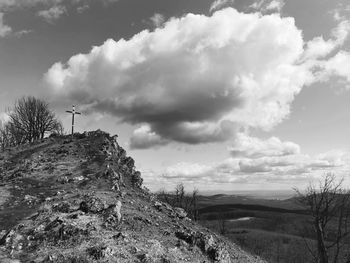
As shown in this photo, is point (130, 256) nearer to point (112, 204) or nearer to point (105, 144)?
point (112, 204)

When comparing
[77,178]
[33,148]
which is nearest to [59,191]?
[77,178]

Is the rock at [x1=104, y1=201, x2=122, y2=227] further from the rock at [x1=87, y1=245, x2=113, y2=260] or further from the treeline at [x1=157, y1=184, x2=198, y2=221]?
the treeline at [x1=157, y1=184, x2=198, y2=221]

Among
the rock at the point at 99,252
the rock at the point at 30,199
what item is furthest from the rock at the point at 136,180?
the rock at the point at 99,252

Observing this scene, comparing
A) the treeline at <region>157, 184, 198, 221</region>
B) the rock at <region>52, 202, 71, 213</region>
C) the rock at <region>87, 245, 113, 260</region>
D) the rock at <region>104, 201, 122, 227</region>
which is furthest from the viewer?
the treeline at <region>157, 184, 198, 221</region>

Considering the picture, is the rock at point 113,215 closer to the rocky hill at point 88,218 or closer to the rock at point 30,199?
the rocky hill at point 88,218

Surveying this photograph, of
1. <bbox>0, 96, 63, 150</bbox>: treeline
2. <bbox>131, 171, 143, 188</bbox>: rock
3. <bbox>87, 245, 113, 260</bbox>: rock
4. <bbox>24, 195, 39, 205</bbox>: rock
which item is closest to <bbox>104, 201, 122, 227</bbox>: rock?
<bbox>87, 245, 113, 260</bbox>: rock

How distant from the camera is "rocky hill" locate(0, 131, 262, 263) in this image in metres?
21.7

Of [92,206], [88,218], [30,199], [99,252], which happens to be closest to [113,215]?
[88,218]

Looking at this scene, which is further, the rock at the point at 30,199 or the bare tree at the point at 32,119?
the bare tree at the point at 32,119

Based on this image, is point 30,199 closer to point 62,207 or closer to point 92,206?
point 62,207

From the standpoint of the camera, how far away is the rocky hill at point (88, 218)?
21.7m

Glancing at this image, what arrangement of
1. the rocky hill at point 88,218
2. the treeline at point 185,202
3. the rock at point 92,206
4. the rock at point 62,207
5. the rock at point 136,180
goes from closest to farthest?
1. the rocky hill at point 88,218
2. the rock at point 92,206
3. the rock at point 62,207
4. the rock at point 136,180
5. the treeline at point 185,202

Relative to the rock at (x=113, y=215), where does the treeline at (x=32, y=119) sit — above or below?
above

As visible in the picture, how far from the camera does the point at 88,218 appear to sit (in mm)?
25422
